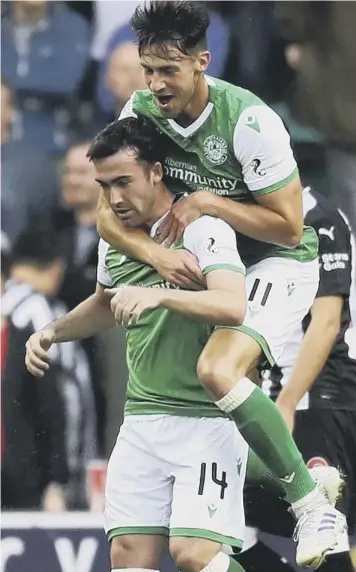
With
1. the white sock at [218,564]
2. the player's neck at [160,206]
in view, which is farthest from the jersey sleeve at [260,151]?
the white sock at [218,564]

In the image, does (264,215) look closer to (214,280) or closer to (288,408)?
(214,280)

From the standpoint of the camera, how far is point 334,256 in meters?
4.38

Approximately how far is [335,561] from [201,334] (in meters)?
1.21

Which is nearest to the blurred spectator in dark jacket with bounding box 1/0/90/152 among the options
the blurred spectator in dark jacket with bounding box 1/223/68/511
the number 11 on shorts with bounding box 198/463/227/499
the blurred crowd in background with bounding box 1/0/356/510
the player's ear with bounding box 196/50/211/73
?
the blurred crowd in background with bounding box 1/0/356/510

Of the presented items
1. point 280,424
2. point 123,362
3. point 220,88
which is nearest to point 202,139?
point 220,88

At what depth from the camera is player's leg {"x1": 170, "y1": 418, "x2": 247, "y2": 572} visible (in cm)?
326

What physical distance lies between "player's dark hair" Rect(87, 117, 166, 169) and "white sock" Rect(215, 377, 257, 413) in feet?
2.18

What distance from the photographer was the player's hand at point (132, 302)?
3.03m

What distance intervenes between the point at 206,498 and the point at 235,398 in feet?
0.89

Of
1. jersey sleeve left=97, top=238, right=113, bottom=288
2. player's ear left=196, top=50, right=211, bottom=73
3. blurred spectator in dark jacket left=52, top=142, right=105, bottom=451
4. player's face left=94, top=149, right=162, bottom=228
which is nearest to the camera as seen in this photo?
player's face left=94, top=149, right=162, bottom=228

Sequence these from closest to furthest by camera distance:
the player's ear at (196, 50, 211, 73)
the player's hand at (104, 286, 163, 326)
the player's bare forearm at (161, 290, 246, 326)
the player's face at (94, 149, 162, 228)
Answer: the player's hand at (104, 286, 163, 326)
the player's bare forearm at (161, 290, 246, 326)
the player's face at (94, 149, 162, 228)
the player's ear at (196, 50, 211, 73)

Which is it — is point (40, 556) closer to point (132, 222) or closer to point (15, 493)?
point (15, 493)

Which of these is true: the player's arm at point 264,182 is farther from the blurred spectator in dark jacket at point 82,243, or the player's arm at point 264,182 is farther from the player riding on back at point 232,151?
the blurred spectator in dark jacket at point 82,243

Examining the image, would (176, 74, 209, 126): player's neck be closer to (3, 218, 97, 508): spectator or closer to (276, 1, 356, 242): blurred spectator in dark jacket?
(276, 1, 356, 242): blurred spectator in dark jacket
